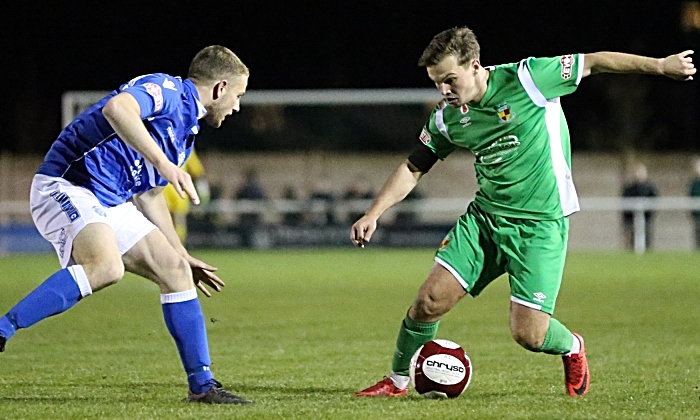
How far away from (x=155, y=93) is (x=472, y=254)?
1.84 metres

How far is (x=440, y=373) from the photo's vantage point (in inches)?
242

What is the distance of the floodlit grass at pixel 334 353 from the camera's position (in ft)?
19.2

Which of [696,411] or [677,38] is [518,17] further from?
[696,411]

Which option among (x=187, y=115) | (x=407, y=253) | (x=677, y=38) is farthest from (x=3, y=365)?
(x=677, y=38)

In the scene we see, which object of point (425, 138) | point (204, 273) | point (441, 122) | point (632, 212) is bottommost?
point (632, 212)

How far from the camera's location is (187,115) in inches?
236

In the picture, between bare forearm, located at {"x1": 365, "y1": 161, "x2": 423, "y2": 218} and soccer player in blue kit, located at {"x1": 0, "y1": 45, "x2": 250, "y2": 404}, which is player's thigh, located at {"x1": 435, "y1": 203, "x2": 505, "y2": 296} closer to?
bare forearm, located at {"x1": 365, "y1": 161, "x2": 423, "y2": 218}

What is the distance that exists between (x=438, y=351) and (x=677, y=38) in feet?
105

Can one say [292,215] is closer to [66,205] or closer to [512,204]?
[512,204]

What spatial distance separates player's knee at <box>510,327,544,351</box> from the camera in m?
6.15

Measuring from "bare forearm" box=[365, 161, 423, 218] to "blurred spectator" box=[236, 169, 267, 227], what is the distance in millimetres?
17898

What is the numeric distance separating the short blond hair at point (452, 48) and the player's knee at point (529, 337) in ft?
4.63

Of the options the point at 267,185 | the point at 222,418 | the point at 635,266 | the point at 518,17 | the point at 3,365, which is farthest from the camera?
the point at 518,17

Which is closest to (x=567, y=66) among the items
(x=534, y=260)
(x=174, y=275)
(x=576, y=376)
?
Result: (x=534, y=260)
